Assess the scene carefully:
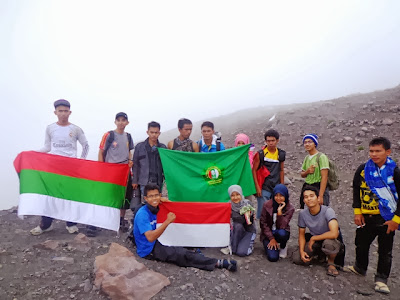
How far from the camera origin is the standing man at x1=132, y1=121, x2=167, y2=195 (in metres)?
5.74

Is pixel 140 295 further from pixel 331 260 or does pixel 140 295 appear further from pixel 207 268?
pixel 331 260

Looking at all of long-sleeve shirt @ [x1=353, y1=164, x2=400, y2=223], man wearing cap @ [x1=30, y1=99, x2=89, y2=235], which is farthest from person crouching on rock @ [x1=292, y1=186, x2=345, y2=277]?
man wearing cap @ [x1=30, y1=99, x2=89, y2=235]

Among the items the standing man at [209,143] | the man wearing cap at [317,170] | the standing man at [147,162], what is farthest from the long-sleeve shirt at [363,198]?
the standing man at [147,162]

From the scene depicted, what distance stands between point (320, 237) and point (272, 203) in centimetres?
98

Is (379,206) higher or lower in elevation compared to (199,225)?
higher

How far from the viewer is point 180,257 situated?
4.57 meters

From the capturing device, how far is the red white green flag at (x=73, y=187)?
5.66 metres

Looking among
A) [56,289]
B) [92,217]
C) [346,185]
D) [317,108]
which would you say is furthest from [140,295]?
[317,108]

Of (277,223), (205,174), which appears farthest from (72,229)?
(277,223)

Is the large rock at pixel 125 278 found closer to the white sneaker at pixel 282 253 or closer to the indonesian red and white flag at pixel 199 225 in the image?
the indonesian red and white flag at pixel 199 225

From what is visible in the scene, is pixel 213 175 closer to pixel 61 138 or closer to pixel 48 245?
pixel 61 138

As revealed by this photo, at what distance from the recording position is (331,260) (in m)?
4.70

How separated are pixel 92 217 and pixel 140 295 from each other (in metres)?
2.66

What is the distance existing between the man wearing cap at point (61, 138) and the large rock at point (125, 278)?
2.31 meters
